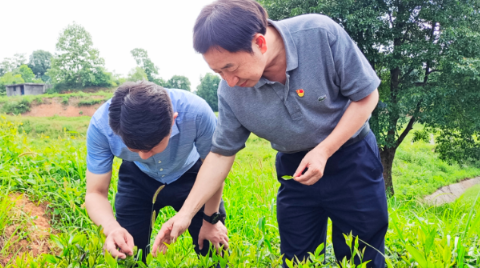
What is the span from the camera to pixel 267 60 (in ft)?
4.92

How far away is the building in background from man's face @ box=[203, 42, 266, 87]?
127ft

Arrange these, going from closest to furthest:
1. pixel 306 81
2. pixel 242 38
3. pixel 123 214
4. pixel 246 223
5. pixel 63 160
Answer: pixel 242 38
pixel 306 81
pixel 123 214
pixel 246 223
pixel 63 160

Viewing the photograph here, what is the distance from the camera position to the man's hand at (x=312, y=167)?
4.37ft

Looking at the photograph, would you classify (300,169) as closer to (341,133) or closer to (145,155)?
(341,133)

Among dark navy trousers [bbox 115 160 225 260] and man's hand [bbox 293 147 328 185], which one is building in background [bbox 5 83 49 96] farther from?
man's hand [bbox 293 147 328 185]

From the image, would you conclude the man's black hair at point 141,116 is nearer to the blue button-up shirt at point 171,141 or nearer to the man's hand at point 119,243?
the blue button-up shirt at point 171,141

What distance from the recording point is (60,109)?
30422mm

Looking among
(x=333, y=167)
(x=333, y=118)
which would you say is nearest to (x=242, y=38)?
(x=333, y=118)

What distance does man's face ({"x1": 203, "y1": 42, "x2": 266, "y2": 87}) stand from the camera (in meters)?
1.34

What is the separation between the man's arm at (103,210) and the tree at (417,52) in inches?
352

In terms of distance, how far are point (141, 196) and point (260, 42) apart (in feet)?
4.74

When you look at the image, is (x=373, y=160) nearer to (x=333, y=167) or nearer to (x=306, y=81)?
(x=333, y=167)

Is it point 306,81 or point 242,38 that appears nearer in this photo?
point 242,38

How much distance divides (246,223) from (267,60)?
2.20 m
